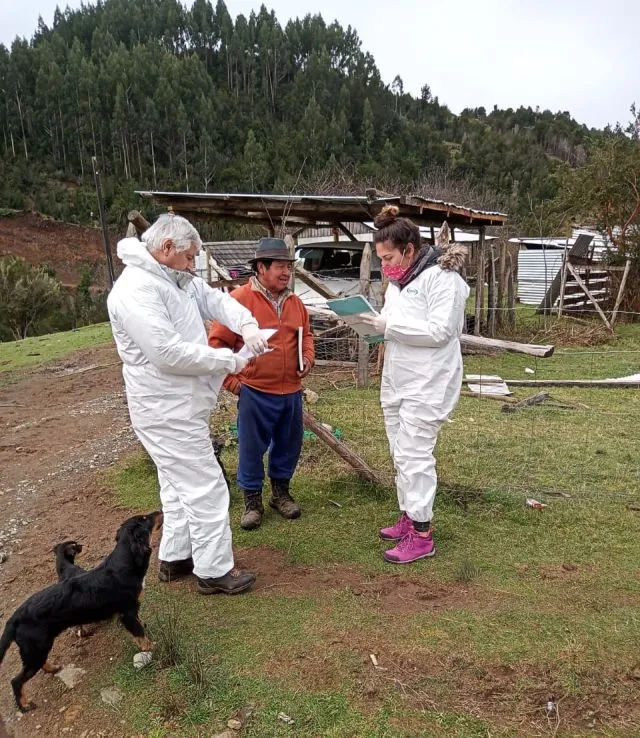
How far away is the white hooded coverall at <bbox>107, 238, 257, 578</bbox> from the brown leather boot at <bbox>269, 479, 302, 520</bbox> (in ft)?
3.22

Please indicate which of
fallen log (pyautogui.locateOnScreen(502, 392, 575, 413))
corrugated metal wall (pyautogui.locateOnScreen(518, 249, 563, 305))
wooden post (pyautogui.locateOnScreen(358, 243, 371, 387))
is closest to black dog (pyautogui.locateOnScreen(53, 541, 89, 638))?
fallen log (pyautogui.locateOnScreen(502, 392, 575, 413))

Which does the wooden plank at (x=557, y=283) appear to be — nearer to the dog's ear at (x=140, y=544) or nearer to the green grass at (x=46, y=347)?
the green grass at (x=46, y=347)

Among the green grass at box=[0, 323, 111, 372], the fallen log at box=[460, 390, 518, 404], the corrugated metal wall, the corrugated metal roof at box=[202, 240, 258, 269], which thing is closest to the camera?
the fallen log at box=[460, 390, 518, 404]

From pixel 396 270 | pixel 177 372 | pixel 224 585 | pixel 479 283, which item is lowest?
pixel 224 585

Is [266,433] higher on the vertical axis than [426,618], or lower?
higher

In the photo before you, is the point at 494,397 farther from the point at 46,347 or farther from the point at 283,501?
the point at 46,347

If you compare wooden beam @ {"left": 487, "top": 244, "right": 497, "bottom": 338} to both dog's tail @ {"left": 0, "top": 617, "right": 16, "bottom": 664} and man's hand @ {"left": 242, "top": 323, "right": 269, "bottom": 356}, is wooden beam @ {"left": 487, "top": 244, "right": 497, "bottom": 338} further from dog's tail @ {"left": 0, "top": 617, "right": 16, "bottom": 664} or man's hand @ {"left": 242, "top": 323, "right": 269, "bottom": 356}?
dog's tail @ {"left": 0, "top": 617, "right": 16, "bottom": 664}

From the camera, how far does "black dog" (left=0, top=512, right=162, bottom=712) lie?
2328 millimetres

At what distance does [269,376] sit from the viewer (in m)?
3.69

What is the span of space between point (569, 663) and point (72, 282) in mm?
39731

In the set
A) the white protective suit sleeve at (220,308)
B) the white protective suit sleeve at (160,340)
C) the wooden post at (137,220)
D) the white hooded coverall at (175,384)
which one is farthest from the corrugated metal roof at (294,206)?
the white protective suit sleeve at (160,340)

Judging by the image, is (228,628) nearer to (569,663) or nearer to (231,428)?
(569,663)

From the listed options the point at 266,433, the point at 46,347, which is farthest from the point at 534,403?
the point at 46,347

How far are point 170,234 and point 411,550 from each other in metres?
2.20
